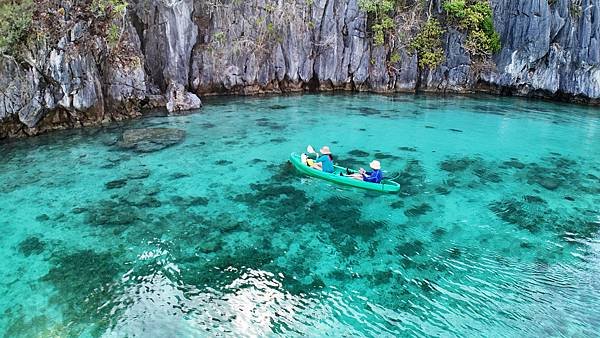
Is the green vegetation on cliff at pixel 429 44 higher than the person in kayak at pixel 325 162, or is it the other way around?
the green vegetation on cliff at pixel 429 44

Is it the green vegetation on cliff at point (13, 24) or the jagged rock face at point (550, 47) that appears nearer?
the green vegetation on cliff at point (13, 24)

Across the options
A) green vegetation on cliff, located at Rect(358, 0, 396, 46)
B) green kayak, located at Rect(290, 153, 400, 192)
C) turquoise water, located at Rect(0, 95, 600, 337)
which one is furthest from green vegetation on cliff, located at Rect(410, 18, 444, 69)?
green kayak, located at Rect(290, 153, 400, 192)

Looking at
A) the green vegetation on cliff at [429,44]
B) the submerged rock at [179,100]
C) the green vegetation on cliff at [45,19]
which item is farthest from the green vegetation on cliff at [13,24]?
the green vegetation on cliff at [429,44]

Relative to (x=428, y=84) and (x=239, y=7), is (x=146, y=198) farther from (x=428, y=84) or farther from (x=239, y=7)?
(x=428, y=84)

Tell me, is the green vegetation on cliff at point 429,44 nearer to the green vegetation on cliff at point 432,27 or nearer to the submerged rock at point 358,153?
the green vegetation on cliff at point 432,27

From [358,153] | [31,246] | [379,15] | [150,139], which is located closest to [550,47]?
[379,15]

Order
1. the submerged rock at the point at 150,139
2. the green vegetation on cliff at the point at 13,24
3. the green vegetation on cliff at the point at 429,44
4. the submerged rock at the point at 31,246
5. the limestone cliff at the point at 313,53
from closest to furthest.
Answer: the submerged rock at the point at 31,246 < the submerged rock at the point at 150,139 < the green vegetation on cliff at the point at 13,24 < the limestone cliff at the point at 313,53 < the green vegetation on cliff at the point at 429,44

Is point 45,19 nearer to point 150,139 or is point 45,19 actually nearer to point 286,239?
point 150,139

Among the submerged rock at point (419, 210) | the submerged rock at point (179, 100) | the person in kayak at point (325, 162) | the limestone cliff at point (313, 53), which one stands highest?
the limestone cliff at point (313, 53)
